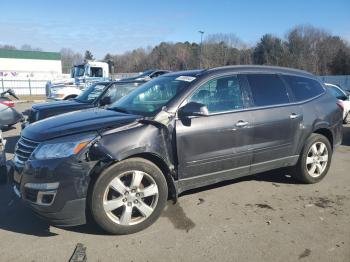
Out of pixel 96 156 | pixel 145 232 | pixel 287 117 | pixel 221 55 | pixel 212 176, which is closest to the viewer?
pixel 96 156

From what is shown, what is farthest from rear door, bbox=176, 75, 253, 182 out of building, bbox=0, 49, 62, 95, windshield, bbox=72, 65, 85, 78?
building, bbox=0, 49, 62, 95

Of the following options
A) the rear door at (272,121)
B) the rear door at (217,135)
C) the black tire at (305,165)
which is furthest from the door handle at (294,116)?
the rear door at (217,135)

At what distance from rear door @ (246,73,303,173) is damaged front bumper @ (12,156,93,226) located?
7.66ft

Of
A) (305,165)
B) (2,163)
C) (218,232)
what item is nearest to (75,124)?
(218,232)

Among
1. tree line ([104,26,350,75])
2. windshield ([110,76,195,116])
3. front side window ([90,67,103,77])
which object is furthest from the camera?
tree line ([104,26,350,75])

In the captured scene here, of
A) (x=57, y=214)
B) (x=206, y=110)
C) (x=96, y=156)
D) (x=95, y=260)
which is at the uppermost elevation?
(x=206, y=110)

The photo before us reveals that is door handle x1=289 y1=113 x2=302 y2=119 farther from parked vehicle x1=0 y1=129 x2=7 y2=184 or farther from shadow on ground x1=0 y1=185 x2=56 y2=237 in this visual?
parked vehicle x1=0 y1=129 x2=7 y2=184

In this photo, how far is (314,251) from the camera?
3553 mm

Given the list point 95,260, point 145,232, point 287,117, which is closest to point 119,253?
point 95,260

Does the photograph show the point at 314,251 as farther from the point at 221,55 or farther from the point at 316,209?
the point at 221,55

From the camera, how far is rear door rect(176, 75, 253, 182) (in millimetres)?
4273

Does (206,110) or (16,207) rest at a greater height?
(206,110)

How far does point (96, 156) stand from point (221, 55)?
59137 mm

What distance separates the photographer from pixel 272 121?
497 centimetres
